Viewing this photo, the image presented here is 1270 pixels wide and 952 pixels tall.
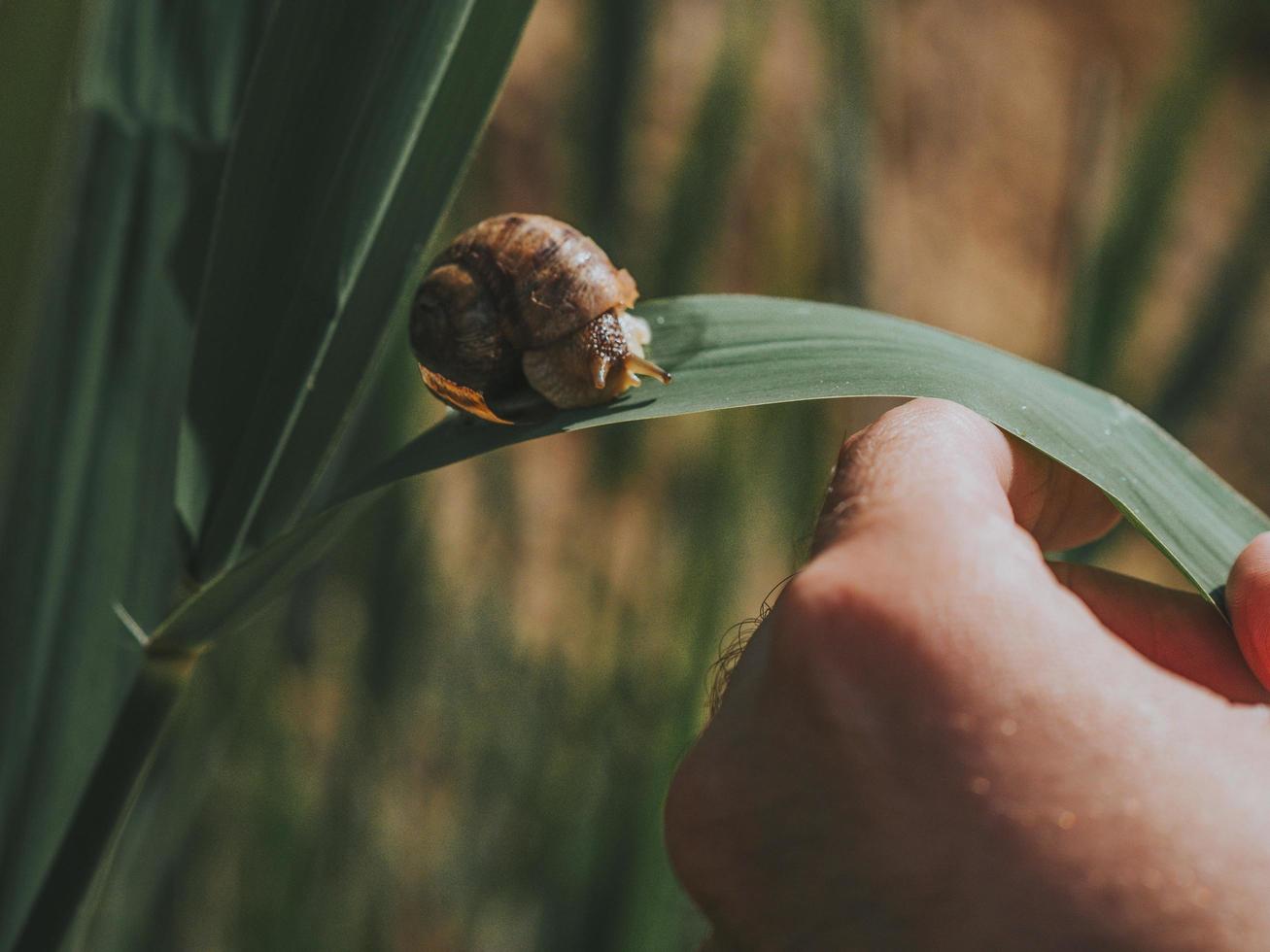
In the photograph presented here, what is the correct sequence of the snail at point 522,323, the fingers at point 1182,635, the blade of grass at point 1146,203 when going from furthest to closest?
the blade of grass at point 1146,203 < the snail at point 522,323 < the fingers at point 1182,635

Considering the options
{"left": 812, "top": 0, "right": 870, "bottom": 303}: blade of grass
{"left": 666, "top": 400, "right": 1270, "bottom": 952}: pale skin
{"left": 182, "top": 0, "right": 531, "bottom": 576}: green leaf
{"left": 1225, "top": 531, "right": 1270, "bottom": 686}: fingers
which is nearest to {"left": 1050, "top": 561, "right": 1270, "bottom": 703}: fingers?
{"left": 1225, "top": 531, "right": 1270, "bottom": 686}: fingers

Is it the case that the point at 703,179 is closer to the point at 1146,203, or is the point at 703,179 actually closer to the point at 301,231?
the point at 1146,203

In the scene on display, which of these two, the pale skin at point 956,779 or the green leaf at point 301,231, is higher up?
the green leaf at point 301,231

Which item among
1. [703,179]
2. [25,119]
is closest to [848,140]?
[703,179]

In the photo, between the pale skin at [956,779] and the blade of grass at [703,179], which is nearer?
the pale skin at [956,779]

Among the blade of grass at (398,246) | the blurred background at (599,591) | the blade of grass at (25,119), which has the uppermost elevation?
the blade of grass at (25,119)

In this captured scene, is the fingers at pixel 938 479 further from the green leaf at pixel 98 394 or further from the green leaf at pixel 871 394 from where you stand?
the green leaf at pixel 98 394

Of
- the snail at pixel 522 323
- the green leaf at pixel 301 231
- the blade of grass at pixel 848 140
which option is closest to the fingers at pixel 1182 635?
the snail at pixel 522 323
